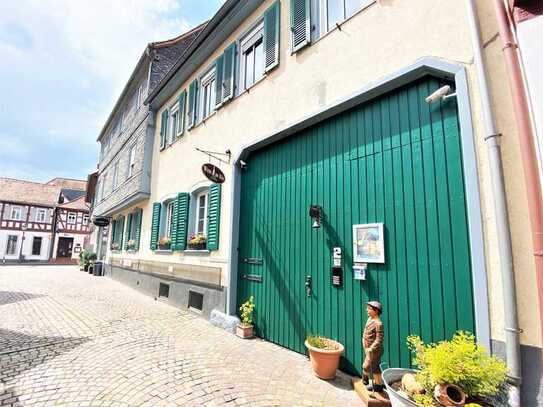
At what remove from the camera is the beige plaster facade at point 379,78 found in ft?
8.84

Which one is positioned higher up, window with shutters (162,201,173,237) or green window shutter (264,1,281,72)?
green window shutter (264,1,281,72)

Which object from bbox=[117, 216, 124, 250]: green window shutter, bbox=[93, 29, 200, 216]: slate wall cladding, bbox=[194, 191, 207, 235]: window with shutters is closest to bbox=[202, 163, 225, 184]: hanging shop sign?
bbox=[194, 191, 207, 235]: window with shutters

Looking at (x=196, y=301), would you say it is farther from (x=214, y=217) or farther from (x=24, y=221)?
(x=24, y=221)

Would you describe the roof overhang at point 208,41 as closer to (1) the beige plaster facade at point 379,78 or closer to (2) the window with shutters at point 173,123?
(1) the beige plaster facade at point 379,78

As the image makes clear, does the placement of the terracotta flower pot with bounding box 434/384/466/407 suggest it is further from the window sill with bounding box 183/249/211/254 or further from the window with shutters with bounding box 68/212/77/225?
the window with shutters with bounding box 68/212/77/225

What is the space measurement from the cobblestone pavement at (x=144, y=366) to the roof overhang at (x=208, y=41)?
710cm

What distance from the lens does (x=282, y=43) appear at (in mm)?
5836

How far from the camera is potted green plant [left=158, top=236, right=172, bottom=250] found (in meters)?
9.19

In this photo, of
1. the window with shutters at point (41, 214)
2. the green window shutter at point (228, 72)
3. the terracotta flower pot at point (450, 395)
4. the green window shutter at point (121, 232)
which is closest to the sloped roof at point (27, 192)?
the window with shutters at point (41, 214)

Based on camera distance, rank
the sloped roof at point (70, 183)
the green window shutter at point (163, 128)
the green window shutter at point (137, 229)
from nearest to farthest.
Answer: the green window shutter at point (163, 128)
the green window shutter at point (137, 229)
the sloped roof at point (70, 183)

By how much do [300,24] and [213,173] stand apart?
339 cm

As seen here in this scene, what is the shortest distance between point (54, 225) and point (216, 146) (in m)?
38.6

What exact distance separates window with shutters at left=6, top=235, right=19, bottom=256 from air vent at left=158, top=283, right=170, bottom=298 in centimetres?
3567

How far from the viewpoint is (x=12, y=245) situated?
111ft
